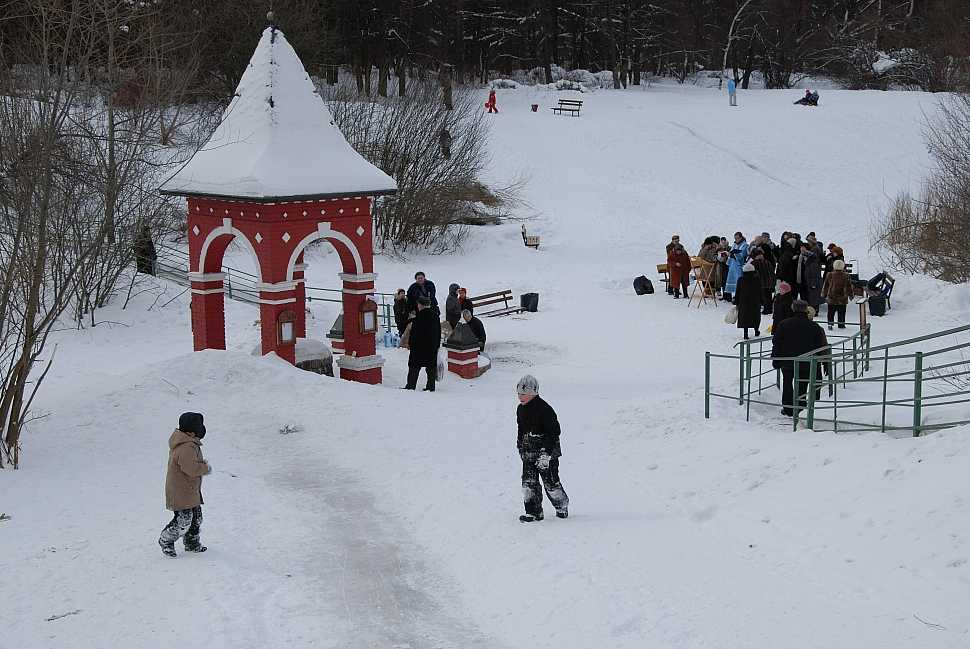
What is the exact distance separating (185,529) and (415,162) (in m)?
27.1

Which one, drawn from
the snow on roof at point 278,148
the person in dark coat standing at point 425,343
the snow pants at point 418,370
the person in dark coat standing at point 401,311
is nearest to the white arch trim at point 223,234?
the snow on roof at point 278,148

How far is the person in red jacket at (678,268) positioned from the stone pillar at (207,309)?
11.4 m

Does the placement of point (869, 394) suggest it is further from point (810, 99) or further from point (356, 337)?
point (810, 99)

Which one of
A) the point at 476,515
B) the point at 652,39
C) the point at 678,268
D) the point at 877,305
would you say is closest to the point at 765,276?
the point at 877,305

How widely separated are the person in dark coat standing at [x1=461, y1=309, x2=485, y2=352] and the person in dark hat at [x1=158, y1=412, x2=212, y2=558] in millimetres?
10516

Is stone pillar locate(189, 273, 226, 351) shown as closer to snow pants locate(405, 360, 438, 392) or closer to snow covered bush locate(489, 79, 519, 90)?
snow pants locate(405, 360, 438, 392)

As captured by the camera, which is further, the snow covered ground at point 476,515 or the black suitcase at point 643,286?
the black suitcase at point 643,286

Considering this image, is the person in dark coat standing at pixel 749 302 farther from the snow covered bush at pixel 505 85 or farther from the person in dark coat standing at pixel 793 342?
the snow covered bush at pixel 505 85

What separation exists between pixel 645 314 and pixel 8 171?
1547 centimetres

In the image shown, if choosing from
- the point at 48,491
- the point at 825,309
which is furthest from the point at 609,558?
the point at 825,309

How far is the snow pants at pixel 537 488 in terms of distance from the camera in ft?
32.9

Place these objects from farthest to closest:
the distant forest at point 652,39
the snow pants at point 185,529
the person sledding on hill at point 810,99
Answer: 1. the distant forest at point 652,39
2. the person sledding on hill at point 810,99
3. the snow pants at point 185,529

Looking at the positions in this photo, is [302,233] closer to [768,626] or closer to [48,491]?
[48,491]

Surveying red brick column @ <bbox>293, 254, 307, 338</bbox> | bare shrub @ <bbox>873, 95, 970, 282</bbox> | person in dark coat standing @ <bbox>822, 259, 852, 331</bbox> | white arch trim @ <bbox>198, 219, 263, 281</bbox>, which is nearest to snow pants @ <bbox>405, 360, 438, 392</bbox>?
red brick column @ <bbox>293, 254, 307, 338</bbox>
